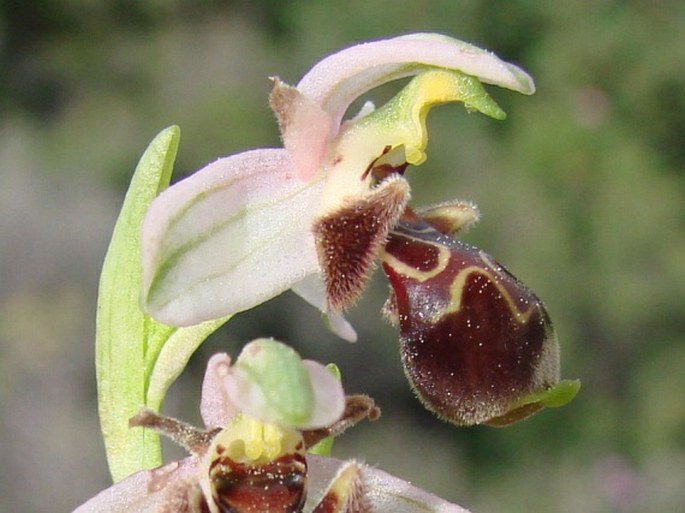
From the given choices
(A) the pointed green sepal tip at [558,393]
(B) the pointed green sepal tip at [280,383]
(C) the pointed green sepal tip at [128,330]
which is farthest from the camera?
(C) the pointed green sepal tip at [128,330]

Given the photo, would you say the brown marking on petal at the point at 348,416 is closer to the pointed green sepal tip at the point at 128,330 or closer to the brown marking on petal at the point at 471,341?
the brown marking on petal at the point at 471,341

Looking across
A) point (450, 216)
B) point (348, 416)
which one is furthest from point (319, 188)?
point (348, 416)

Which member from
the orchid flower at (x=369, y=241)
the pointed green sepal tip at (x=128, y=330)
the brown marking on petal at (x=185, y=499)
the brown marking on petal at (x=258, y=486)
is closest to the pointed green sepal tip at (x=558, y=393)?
the orchid flower at (x=369, y=241)

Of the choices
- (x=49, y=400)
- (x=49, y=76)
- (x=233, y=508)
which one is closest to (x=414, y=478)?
(x=49, y=400)

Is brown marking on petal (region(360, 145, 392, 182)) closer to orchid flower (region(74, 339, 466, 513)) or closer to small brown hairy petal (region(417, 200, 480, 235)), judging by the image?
small brown hairy petal (region(417, 200, 480, 235))

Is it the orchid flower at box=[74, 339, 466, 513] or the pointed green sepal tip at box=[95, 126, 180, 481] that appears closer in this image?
the orchid flower at box=[74, 339, 466, 513]

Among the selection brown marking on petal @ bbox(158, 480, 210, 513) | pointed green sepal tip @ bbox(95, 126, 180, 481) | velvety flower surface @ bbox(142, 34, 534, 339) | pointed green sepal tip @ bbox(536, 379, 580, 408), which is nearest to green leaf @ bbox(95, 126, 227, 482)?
pointed green sepal tip @ bbox(95, 126, 180, 481)
